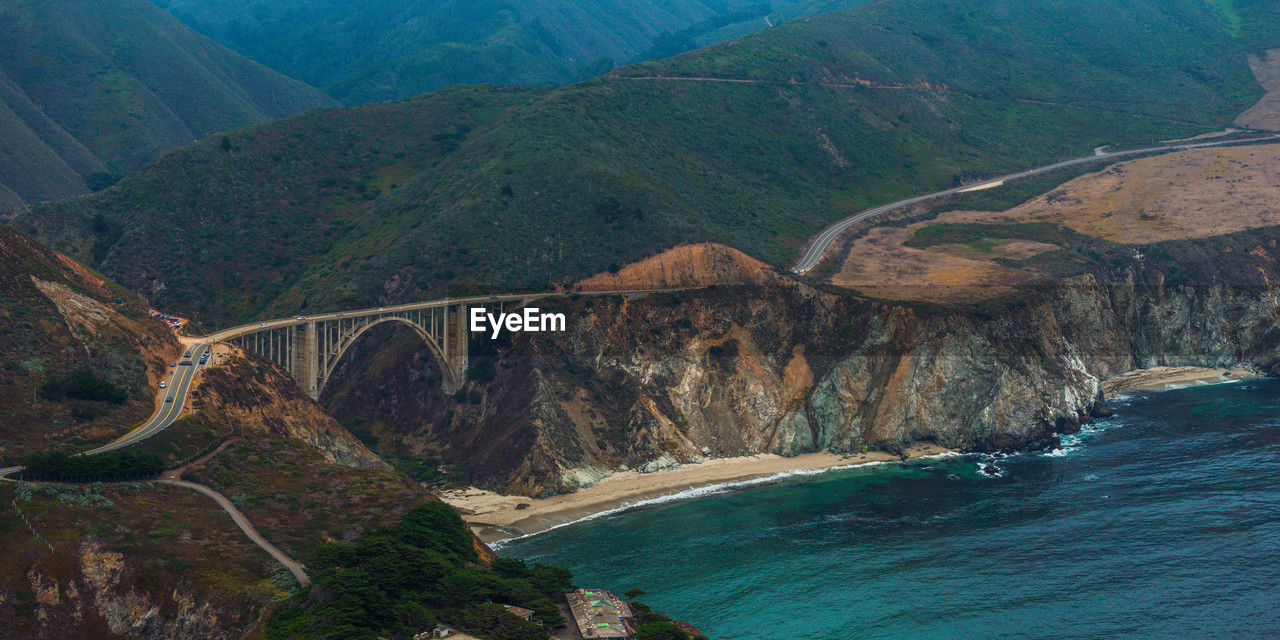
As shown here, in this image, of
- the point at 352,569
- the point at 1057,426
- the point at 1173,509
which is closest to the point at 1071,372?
the point at 1057,426

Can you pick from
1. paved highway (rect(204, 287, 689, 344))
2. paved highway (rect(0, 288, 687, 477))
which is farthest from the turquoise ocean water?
paved highway (rect(204, 287, 689, 344))

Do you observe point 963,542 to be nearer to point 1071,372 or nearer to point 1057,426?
point 1057,426

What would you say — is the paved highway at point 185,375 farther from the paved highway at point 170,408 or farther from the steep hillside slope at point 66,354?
the steep hillside slope at point 66,354

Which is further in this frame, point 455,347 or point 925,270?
point 925,270

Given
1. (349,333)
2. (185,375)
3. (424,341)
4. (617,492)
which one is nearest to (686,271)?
(424,341)

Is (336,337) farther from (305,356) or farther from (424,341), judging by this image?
(305,356)
